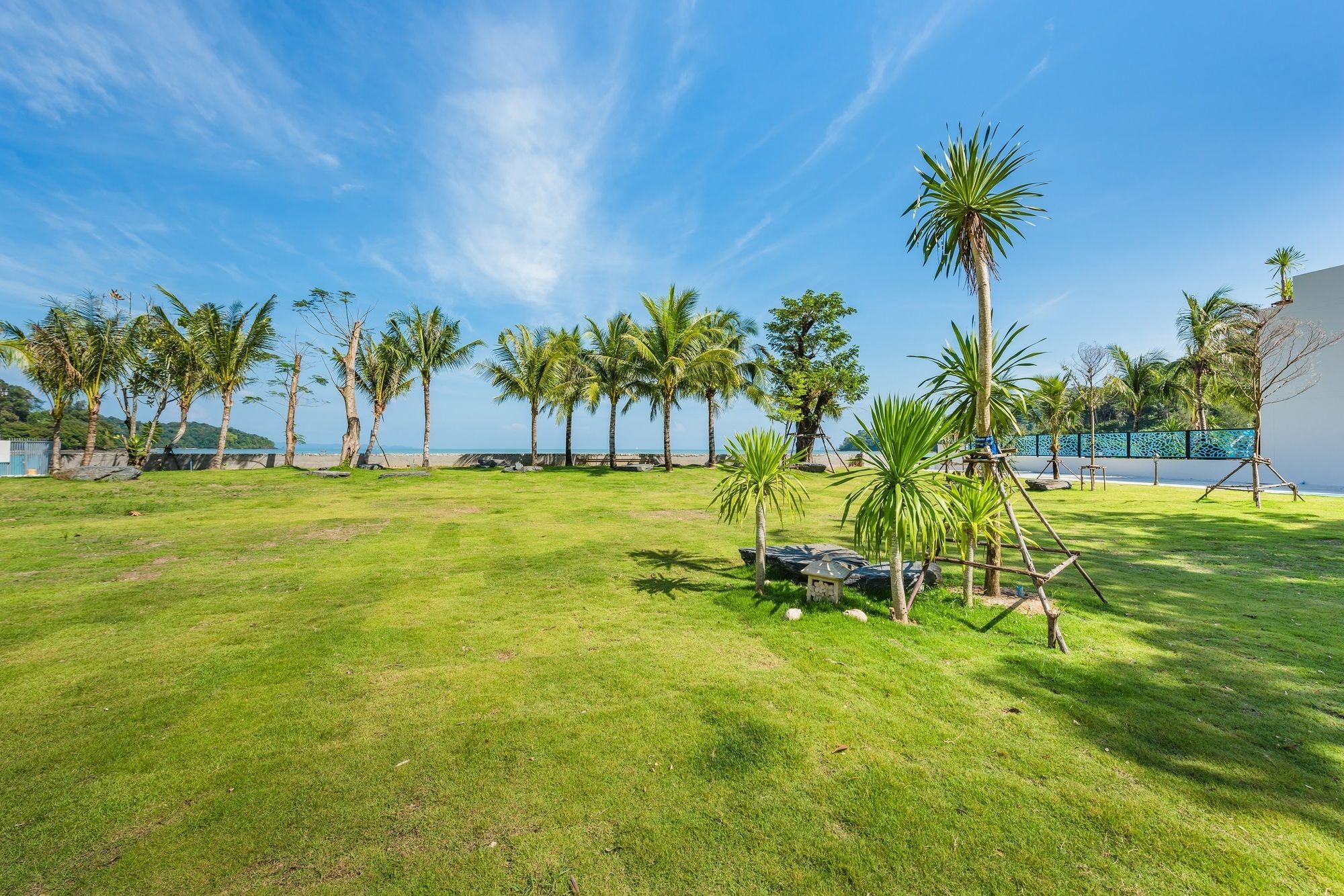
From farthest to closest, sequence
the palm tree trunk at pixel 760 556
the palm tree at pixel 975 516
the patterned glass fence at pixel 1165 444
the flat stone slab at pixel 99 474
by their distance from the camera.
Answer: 1. the patterned glass fence at pixel 1165 444
2. the flat stone slab at pixel 99 474
3. the palm tree trunk at pixel 760 556
4. the palm tree at pixel 975 516

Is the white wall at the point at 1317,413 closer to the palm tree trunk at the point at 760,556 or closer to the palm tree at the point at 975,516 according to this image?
the palm tree at the point at 975,516

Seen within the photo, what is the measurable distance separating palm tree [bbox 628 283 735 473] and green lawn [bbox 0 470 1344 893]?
17722 millimetres

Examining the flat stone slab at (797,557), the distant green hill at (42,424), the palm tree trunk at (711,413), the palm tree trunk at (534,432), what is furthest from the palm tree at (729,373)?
the distant green hill at (42,424)

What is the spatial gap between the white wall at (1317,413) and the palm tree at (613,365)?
28.5m

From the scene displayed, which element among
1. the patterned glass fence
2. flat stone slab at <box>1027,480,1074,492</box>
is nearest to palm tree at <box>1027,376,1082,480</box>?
the patterned glass fence

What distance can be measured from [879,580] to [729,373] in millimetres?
21340

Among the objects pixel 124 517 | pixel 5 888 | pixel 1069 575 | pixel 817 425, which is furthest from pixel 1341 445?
pixel 124 517

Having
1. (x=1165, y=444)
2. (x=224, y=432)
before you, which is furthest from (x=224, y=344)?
(x=1165, y=444)

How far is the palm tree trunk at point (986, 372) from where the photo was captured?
6047mm

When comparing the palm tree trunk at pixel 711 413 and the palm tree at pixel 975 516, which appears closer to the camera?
the palm tree at pixel 975 516

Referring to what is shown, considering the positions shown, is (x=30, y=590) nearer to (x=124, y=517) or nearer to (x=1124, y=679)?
(x=124, y=517)

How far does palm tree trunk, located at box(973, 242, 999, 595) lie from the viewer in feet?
19.8

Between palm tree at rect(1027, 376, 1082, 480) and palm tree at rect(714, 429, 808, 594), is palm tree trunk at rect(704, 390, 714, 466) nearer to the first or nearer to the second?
palm tree at rect(1027, 376, 1082, 480)

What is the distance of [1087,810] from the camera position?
264cm
